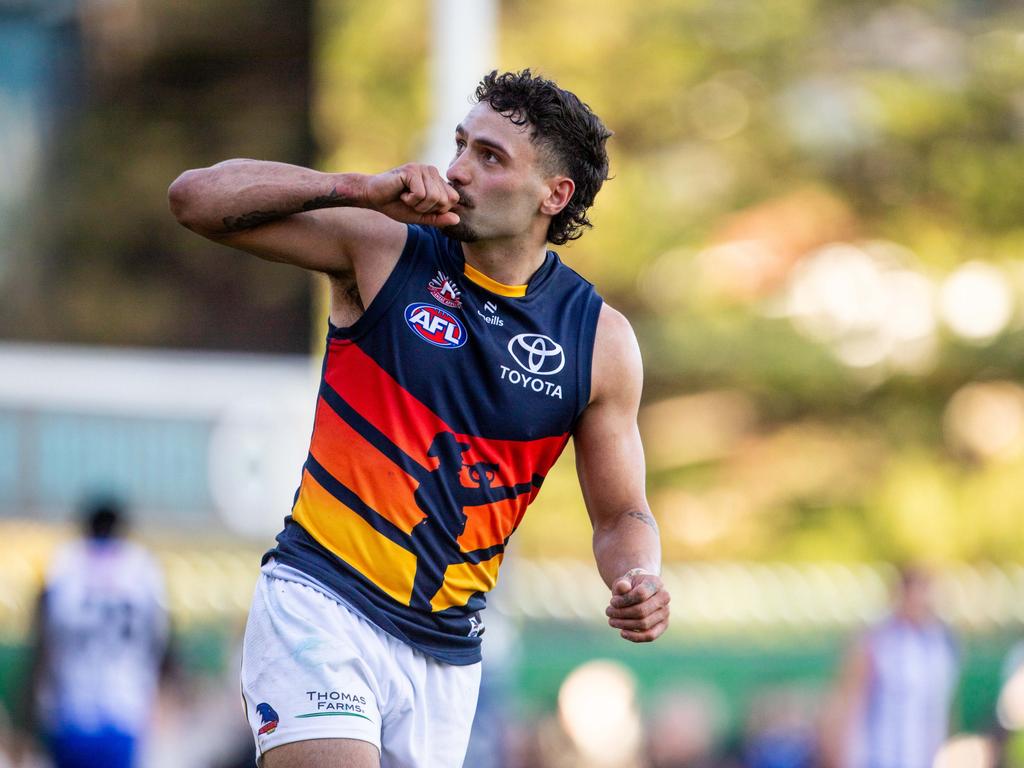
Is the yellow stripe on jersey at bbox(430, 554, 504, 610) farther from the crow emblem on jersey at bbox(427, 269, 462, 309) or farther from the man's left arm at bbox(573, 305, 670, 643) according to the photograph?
the crow emblem on jersey at bbox(427, 269, 462, 309)


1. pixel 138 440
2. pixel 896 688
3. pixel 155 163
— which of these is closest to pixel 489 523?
pixel 896 688

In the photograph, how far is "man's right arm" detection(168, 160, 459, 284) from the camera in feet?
15.2

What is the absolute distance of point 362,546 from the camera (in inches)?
190

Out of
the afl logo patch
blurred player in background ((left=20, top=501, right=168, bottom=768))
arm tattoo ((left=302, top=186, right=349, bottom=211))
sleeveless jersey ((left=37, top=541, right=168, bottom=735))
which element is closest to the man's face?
the afl logo patch

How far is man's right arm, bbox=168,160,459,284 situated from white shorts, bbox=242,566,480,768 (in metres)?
0.94

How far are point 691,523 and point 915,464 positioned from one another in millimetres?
3220

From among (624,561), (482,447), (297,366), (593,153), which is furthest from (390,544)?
(297,366)

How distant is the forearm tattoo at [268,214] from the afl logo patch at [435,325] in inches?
15.8

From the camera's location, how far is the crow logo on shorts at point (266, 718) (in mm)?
4672

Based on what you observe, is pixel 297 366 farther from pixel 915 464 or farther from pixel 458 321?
pixel 458 321

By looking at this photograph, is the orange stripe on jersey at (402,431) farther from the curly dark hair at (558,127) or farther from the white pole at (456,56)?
the white pole at (456,56)

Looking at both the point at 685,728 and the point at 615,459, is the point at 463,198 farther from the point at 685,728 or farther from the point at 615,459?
the point at 685,728

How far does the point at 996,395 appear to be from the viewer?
24.0 m

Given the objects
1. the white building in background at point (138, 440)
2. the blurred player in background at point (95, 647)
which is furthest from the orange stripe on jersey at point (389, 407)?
the white building in background at point (138, 440)
